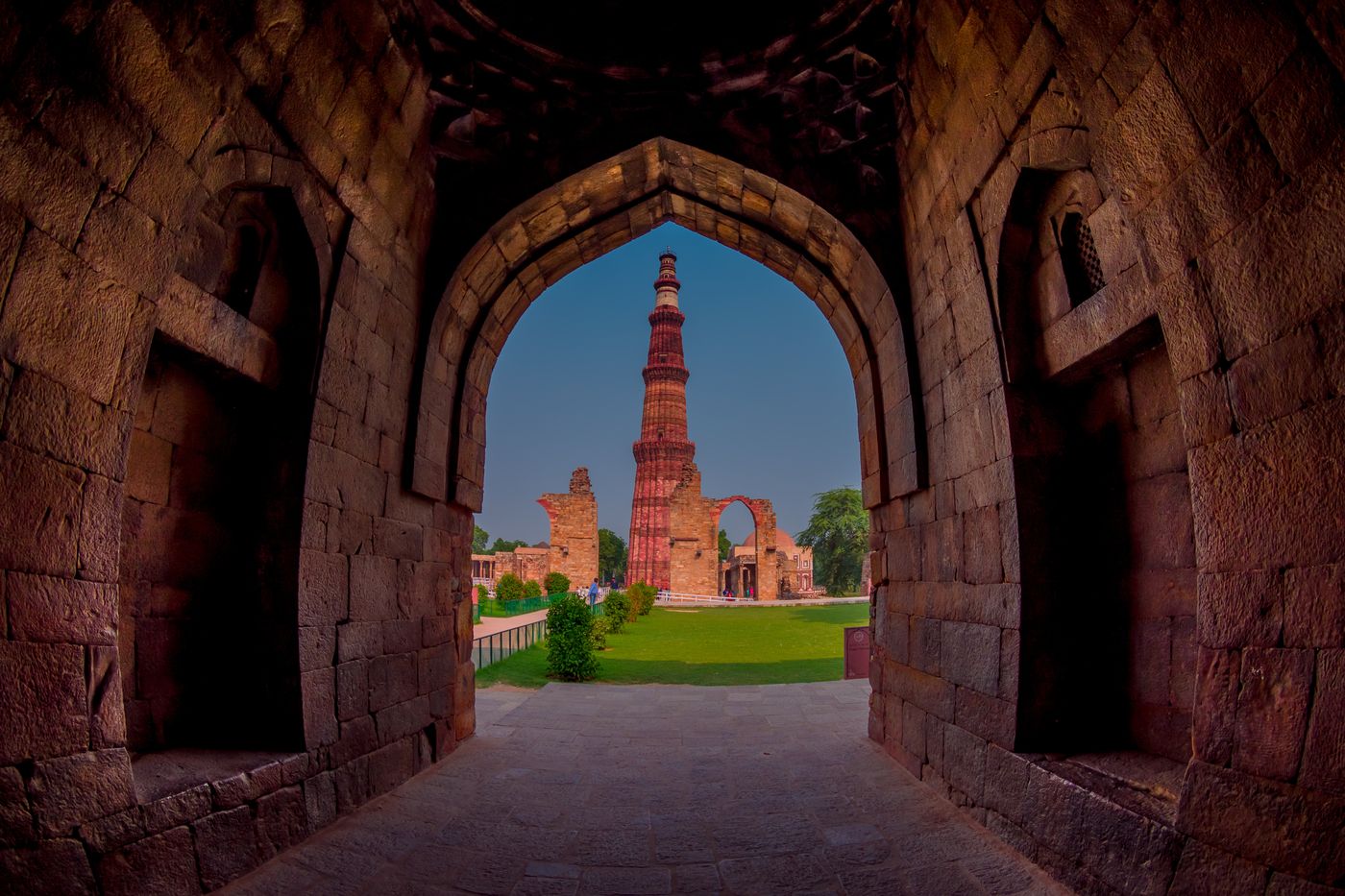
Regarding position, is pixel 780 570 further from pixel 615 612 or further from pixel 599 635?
pixel 599 635

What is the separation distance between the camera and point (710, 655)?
1179 centimetres

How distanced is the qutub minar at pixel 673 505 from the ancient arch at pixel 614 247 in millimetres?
26626

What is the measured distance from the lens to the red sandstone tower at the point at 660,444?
108ft

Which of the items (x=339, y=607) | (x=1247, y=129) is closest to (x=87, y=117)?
(x=339, y=607)

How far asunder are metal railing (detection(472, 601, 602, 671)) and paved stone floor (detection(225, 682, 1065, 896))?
15.9 feet

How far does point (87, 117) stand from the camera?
2324mm

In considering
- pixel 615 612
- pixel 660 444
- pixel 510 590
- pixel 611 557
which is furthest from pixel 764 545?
pixel 611 557

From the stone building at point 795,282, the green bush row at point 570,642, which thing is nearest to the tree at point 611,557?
the green bush row at point 570,642

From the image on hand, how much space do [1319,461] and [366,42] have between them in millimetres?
4733

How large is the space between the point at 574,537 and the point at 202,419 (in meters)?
27.4

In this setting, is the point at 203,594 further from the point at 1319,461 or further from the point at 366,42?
the point at 1319,461

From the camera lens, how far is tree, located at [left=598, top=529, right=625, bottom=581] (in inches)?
2657

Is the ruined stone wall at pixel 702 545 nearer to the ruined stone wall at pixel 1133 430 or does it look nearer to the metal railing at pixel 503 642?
the metal railing at pixel 503 642

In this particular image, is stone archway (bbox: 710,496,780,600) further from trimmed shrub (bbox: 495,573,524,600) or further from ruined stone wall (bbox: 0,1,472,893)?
ruined stone wall (bbox: 0,1,472,893)
